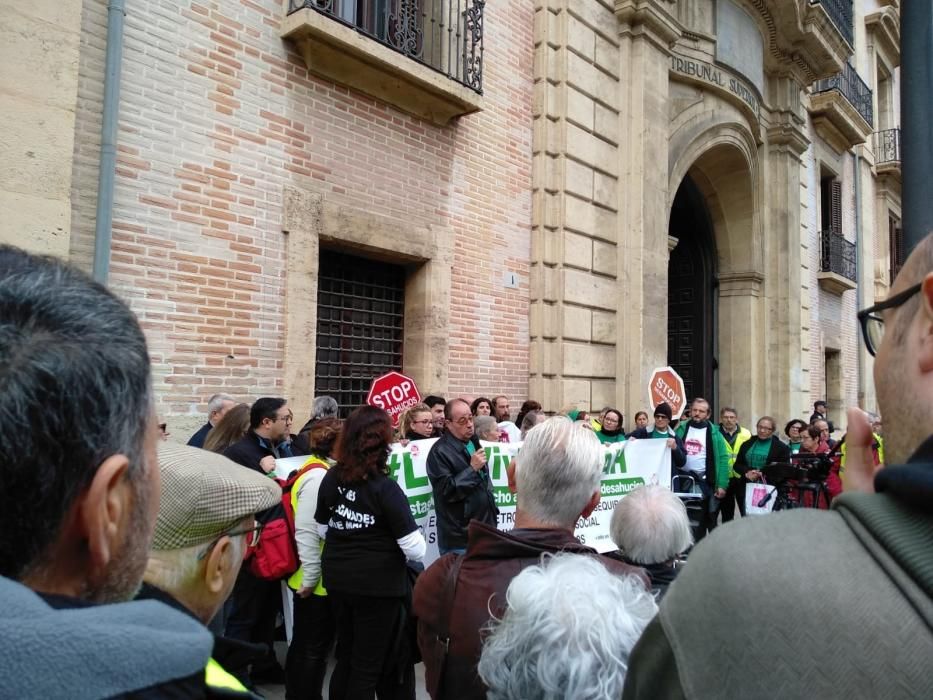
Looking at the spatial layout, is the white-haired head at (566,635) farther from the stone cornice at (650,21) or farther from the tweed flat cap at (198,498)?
the stone cornice at (650,21)

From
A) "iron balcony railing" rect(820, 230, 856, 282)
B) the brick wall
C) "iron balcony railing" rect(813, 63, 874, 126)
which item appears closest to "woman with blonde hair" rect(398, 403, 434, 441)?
the brick wall

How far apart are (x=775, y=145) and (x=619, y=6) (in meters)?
6.93

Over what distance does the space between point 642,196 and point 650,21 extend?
261 cm

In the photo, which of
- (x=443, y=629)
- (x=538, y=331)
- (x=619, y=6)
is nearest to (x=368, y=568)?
(x=443, y=629)

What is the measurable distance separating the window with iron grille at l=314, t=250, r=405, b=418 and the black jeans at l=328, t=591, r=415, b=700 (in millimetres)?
3842

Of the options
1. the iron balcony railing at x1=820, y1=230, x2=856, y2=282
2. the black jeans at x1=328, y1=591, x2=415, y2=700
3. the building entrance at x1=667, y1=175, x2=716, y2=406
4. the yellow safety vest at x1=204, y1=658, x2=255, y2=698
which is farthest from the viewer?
the iron balcony railing at x1=820, y1=230, x2=856, y2=282

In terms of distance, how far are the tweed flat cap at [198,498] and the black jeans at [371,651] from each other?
207 centimetres

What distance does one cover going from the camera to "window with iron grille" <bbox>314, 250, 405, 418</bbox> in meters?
7.43

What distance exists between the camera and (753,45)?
13.6 m

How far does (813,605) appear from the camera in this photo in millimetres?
731

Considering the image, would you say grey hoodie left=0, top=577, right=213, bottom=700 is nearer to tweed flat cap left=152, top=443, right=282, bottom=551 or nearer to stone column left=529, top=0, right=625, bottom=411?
tweed flat cap left=152, top=443, right=282, bottom=551

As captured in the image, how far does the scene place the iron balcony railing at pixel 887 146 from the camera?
2303 cm

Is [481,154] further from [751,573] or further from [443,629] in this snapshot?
[751,573]

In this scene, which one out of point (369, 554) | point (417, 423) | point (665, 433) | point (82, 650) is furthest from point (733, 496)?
point (82, 650)
